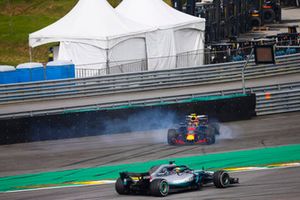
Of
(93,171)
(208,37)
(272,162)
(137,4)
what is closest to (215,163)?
(272,162)

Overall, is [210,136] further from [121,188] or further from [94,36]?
[94,36]

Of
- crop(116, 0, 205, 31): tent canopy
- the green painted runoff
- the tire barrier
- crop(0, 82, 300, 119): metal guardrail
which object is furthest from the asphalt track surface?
crop(116, 0, 205, 31): tent canopy

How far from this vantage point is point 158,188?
18.3 meters

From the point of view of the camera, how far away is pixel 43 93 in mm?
34938

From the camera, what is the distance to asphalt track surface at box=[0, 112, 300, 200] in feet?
62.8

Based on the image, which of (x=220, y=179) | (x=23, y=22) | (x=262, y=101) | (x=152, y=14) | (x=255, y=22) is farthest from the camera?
(x=255, y=22)

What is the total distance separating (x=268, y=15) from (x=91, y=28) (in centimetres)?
2921

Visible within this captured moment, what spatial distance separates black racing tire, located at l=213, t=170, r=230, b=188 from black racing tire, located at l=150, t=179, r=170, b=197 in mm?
1229

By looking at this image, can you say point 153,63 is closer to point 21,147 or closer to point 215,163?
point 21,147

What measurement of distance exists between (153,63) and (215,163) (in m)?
18.8

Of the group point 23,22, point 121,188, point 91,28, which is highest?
point 23,22

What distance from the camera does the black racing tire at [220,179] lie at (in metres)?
19.0

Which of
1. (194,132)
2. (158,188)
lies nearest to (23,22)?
(194,132)

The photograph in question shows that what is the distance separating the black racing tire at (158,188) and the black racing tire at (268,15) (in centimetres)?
4873
